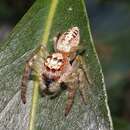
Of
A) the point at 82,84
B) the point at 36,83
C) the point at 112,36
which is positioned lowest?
the point at 112,36

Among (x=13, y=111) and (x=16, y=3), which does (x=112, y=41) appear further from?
(x=13, y=111)

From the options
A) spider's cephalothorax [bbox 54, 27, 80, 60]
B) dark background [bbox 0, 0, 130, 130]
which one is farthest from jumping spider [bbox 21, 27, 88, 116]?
dark background [bbox 0, 0, 130, 130]

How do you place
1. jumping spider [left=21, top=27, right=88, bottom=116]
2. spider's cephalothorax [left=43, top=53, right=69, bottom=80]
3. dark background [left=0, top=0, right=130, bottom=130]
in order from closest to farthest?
jumping spider [left=21, top=27, right=88, bottom=116] → spider's cephalothorax [left=43, top=53, right=69, bottom=80] → dark background [left=0, top=0, right=130, bottom=130]

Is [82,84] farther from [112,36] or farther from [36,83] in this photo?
[112,36]

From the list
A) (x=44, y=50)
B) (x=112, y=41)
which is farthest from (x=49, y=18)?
(x=112, y=41)

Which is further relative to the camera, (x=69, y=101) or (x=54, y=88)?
(x=54, y=88)

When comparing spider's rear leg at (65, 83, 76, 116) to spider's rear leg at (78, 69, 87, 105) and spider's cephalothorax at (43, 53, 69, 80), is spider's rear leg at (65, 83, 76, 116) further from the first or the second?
spider's cephalothorax at (43, 53, 69, 80)

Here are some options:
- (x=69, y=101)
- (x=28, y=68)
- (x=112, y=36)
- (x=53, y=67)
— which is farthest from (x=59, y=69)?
(x=112, y=36)
